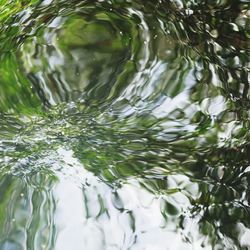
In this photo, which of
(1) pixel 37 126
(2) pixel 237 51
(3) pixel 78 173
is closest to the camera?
(3) pixel 78 173

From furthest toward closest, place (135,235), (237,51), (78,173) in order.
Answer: (237,51) → (78,173) → (135,235)

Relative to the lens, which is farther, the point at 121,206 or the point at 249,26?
the point at 249,26

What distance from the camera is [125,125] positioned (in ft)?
6.88

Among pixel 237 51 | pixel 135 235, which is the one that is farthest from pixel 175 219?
pixel 237 51

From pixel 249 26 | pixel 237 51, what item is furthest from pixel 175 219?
pixel 249 26

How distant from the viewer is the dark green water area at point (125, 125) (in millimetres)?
1815

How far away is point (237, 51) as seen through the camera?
2350 mm

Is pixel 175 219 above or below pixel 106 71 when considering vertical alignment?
below

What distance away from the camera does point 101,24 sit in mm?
2230

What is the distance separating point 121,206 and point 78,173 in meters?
0.23

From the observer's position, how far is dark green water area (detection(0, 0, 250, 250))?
1815mm

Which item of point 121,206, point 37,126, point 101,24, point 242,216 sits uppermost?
point 101,24

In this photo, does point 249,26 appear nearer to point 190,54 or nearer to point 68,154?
point 190,54

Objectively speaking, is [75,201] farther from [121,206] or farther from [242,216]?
[242,216]
